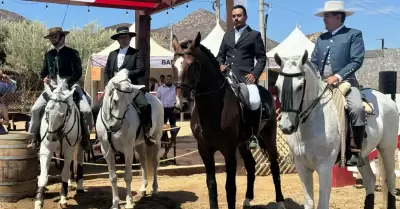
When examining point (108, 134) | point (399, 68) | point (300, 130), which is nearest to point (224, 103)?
point (300, 130)

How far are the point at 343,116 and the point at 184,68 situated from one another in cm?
178

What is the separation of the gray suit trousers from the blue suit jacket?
12.8 feet

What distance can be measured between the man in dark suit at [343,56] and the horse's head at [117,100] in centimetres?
262

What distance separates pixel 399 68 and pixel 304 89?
70.0 feet

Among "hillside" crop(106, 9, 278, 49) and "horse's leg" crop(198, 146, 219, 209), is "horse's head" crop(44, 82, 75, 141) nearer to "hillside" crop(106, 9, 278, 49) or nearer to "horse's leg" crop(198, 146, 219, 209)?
"horse's leg" crop(198, 146, 219, 209)

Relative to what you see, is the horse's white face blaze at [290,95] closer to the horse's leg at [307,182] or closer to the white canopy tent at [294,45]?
the horse's leg at [307,182]

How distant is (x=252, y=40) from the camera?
6.63 metres

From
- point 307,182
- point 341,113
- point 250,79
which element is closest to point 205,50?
point 250,79

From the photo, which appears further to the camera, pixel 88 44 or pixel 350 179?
pixel 88 44

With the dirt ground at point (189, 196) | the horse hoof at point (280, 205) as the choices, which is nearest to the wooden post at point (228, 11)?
the dirt ground at point (189, 196)

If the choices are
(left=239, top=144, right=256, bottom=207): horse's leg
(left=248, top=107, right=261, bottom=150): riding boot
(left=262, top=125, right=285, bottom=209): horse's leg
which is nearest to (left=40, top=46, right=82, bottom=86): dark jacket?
(left=239, top=144, right=256, bottom=207): horse's leg

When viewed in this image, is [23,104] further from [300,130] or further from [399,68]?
[300,130]

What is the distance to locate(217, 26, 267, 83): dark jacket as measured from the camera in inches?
261

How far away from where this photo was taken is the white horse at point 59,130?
6.55m
